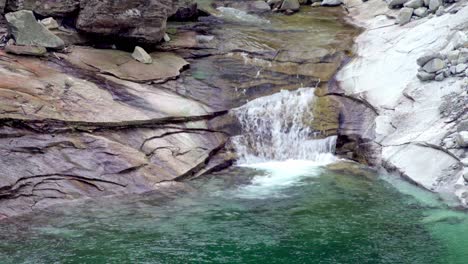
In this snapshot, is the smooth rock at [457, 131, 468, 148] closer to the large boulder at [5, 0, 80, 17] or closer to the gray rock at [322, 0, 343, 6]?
the large boulder at [5, 0, 80, 17]

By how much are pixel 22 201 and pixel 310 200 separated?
5535 mm

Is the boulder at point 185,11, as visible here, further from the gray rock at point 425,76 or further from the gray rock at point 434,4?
the gray rock at point 425,76

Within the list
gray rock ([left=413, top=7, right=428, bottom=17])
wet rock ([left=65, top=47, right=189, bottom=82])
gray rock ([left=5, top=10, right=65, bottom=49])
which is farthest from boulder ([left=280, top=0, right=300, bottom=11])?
gray rock ([left=5, top=10, right=65, bottom=49])

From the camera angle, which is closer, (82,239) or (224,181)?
(82,239)

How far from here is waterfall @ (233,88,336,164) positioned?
14.8 metres

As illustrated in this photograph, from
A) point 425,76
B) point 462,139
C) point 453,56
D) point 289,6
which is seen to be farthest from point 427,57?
point 289,6

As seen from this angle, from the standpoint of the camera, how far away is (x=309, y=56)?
1716 centimetres

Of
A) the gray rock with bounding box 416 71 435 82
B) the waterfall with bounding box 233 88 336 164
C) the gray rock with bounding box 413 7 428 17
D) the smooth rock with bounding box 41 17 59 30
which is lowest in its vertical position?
the waterfall with bounding box 233 88 336 164

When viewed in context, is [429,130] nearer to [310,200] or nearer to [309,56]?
[310,200]

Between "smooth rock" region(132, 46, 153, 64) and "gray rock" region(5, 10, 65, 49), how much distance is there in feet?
6.58

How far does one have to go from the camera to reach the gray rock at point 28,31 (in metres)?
14.6

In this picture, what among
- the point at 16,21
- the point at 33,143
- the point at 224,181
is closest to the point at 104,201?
the point at 33,143

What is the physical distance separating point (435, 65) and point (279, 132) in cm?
406

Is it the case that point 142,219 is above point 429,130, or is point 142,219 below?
below
